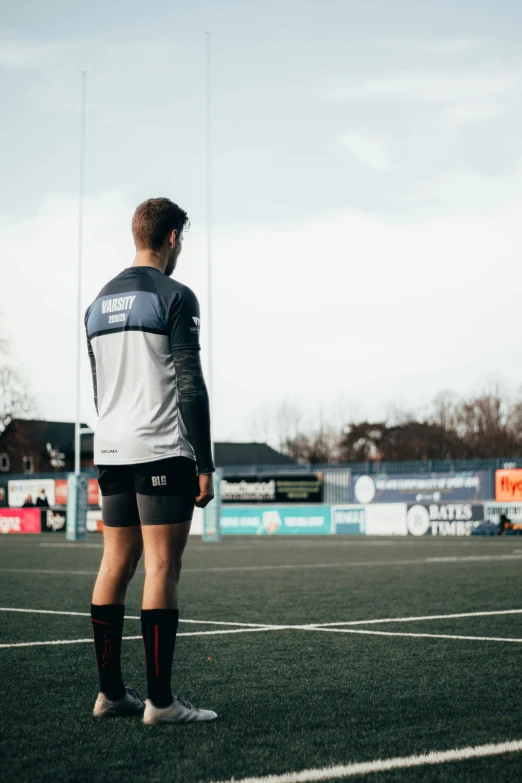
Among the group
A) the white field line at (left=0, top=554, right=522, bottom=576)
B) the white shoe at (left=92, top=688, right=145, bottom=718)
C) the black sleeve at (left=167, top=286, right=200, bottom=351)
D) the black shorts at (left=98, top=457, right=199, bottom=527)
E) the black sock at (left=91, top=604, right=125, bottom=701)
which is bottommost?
the white field line at (left=0, top=554, right=522, bottom=576)

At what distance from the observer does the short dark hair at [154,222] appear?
13.8 ft

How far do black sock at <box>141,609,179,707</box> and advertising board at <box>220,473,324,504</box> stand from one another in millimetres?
33672

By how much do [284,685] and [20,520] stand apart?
114 feet

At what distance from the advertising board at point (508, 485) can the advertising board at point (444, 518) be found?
999mm

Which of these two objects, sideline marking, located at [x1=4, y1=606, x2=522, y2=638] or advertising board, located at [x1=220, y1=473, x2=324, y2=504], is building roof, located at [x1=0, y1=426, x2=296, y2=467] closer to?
advertising board, located at [x1=220, y1=473, x2=324, y2=504]

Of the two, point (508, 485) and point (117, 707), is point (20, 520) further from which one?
point (117, 707)

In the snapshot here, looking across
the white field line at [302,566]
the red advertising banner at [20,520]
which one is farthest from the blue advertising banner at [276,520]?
the white field line at [302,566]

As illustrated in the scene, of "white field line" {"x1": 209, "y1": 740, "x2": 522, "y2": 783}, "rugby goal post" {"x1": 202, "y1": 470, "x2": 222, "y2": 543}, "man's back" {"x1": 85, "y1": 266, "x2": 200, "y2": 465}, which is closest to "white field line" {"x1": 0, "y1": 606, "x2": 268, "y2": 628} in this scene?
"man's back" {"x1": 85, "y1": 266, "x2": 200, "y2": 465}

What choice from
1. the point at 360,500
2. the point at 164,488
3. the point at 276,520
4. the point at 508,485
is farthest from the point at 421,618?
the point at 360,500

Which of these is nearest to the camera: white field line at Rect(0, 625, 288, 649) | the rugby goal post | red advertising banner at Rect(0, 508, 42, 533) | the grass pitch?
the grass pitch

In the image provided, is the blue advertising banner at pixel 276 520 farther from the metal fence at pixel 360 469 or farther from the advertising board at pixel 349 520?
the metal fence at pixel 360 469

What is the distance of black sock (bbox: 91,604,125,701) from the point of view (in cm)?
403

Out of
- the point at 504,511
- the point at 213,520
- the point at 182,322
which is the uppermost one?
the point at 182,322

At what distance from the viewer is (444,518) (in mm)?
29594
